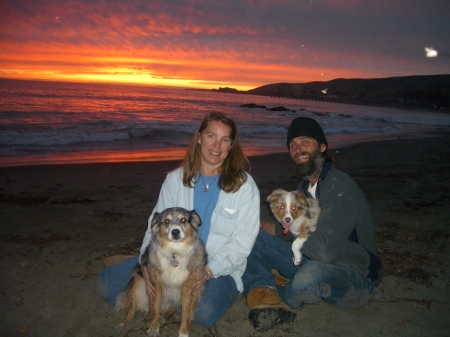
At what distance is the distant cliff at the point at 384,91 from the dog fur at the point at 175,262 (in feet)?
257

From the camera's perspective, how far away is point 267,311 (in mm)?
3559

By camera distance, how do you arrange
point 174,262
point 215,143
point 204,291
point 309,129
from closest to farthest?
point 174,262
point 204,291
point 215,143
point 309,129

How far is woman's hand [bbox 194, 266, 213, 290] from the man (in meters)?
0.61

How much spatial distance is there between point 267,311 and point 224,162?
1.71 m

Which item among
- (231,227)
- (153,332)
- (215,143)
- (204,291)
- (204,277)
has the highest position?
(215,143)

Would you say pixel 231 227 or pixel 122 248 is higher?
pixel 231 227

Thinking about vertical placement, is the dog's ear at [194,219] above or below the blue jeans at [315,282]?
above

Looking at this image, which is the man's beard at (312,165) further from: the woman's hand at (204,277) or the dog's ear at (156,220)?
the dog's ear at (156,220)

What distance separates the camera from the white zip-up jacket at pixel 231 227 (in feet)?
11.8

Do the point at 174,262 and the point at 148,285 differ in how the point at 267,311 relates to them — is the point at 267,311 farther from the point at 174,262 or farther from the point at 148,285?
the point at 148,285

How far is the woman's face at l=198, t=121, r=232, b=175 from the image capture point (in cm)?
374

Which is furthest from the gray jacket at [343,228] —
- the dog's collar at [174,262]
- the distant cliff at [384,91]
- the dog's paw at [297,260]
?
the distant cliff at [384,91]

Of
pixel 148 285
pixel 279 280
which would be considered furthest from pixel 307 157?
pixel 148 285

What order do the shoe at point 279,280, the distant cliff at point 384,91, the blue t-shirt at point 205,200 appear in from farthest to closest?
1. the distant cliff at point 384,91
2. the shoe at point 279,280
3. the blue t-shirt at point 205,200
